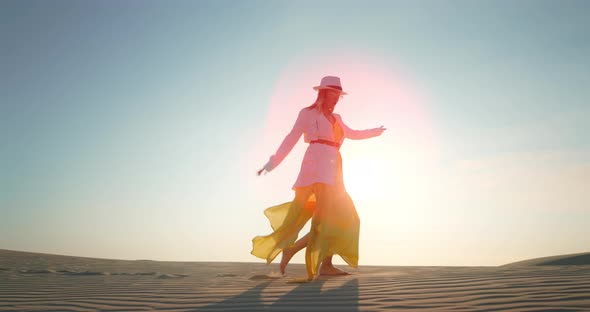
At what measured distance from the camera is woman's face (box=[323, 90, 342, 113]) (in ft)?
22.5

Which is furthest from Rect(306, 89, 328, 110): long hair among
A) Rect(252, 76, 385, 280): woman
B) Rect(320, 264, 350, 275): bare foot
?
Rect(320, 264, 350, 275): bare foot

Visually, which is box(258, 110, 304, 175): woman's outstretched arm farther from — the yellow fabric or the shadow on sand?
the shadow on sand

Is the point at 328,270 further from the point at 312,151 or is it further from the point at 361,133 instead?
the point at 361,133

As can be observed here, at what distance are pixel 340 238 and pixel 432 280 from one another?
1458 millimetres

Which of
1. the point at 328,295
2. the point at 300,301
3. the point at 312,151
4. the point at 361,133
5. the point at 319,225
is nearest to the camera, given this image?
the point at 300,301

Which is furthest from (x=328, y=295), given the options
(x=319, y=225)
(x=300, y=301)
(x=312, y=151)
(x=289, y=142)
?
(x=289, y=142)

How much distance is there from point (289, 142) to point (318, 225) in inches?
46.2

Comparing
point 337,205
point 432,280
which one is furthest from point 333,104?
point 432,280

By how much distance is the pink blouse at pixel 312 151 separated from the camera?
6666mm

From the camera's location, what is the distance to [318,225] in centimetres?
635

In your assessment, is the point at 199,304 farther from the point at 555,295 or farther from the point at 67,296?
the point at 555,295

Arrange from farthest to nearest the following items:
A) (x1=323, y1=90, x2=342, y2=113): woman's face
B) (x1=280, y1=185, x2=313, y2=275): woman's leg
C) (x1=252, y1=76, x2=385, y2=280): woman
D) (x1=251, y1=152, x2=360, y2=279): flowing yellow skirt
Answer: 1. (x1=323, y1=90, x2=342, y2=113): woman's face
2. (x1=280, y1=185, x2=313, y2=275): woman's leg
3. (x1=252, y1=76, x2=385, y2=280): woman
4. (x1=251, y1=152, x2=360, y2=279): flowing yellow skirt

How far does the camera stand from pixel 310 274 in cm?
585

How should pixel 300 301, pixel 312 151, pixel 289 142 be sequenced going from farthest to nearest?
pixel 289 142, pixel 312 151, pixel 300 301
